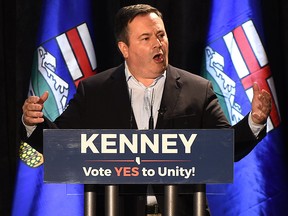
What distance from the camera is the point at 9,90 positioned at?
11.4ft

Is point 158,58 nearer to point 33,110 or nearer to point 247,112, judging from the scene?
point 33,110

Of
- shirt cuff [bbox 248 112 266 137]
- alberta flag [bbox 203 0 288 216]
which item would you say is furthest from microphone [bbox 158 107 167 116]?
alberta flag [bbox 203 0 288 216]

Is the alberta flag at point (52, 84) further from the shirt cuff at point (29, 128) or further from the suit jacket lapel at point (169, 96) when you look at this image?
the shirt cuff at point (29, 128)

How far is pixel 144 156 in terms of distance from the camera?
173cm

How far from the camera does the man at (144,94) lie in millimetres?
2283

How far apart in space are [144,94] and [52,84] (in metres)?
1.07

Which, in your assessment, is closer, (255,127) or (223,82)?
(255,127)

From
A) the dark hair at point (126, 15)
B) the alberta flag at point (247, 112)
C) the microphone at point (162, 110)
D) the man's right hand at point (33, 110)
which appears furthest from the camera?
the alberta flag at point (247, 112)

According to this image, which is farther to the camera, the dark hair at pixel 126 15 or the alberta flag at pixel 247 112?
the alberta flag at pixel 247 112

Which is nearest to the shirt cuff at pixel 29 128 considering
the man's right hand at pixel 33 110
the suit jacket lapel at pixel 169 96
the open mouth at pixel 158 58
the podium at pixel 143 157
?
the man's right hand at pixel 33 110

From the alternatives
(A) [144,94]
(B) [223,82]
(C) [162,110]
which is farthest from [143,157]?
(B) [223,82]

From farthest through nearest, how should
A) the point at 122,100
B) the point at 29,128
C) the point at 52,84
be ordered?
the point at 52,84, the point at 122,100, the point at 29,128

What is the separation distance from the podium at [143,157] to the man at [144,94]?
1.46 feet

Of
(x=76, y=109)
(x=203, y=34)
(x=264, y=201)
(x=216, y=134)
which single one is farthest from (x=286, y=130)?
(x=216, y=134)
